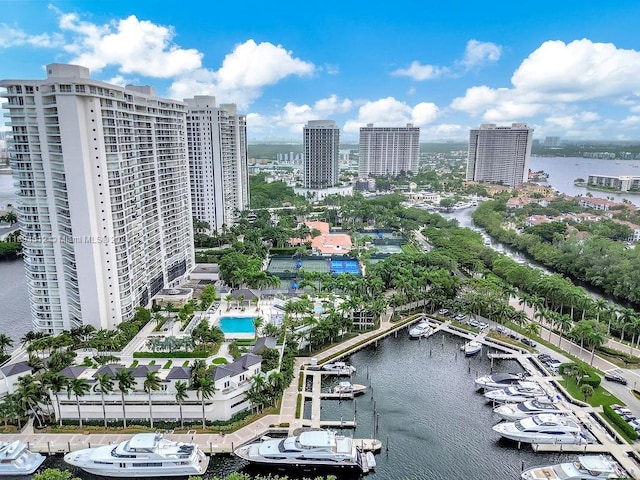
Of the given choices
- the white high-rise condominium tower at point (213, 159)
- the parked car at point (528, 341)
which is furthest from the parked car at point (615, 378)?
the white high-rise condominium tower at point (213, 159)

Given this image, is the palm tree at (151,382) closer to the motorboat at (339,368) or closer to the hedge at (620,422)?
the motorboat at (339,368)

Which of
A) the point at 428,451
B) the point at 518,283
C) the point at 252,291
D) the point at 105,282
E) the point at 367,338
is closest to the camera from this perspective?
the point at 428,451

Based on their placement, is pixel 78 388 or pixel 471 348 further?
pixel 471 348

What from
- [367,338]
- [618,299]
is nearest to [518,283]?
[618,299]

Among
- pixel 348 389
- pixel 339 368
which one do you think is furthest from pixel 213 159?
pixel 348 389

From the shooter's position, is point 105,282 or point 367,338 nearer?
point 105,282

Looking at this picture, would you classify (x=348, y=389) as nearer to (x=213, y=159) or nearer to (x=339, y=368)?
(x=339, y=368)

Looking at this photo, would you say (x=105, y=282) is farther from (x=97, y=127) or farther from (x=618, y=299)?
(x=618, y=299)

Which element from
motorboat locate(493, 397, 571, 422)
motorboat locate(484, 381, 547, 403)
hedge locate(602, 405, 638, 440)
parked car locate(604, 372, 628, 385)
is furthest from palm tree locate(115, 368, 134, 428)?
parked car locate(604, 372, 628, 385)
